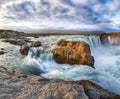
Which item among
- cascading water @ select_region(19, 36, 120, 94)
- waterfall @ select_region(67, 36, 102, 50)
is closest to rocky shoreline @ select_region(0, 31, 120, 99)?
cascading water @ select_region(19, 36, 120, 94)

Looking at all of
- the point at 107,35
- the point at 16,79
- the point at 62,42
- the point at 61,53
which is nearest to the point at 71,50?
the point at 61,53

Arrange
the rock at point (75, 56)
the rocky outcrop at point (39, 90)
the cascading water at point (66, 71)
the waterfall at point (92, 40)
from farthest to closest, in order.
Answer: the waterfall at point (92, 40) → the rock at point (75, 56) → the cascading water at point (66, 71) → the rocky outcrop at point (39, 90)

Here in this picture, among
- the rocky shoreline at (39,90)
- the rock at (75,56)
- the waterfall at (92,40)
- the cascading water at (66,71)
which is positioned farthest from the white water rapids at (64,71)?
the waterfall at (92,40)

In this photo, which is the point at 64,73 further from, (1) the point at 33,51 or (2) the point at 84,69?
(1) the point at 33,51

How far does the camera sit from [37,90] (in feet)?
18.2

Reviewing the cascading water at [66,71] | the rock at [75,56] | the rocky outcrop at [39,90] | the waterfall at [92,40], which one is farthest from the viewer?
the waterfall at [92,40]

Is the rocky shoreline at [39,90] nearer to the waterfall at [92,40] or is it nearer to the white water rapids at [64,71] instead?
the white water rapids at [64,71]

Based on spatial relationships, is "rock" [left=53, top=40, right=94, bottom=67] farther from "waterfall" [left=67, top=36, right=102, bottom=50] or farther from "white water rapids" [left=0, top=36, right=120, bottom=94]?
"waterfall" [left=67, top=36, right=102, bottom=50]

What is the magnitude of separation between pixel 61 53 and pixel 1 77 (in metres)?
10.7

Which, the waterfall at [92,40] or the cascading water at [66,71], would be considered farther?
the waterfall at [92,40]

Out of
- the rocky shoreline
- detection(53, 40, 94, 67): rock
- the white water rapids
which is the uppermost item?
the rocky shoreline

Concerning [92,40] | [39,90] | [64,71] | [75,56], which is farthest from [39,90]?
[92,40]

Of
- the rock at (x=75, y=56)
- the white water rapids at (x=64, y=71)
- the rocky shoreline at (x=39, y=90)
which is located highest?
the rocky shoreline at (x=39, y=90)

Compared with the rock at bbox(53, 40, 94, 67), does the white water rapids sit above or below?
below
